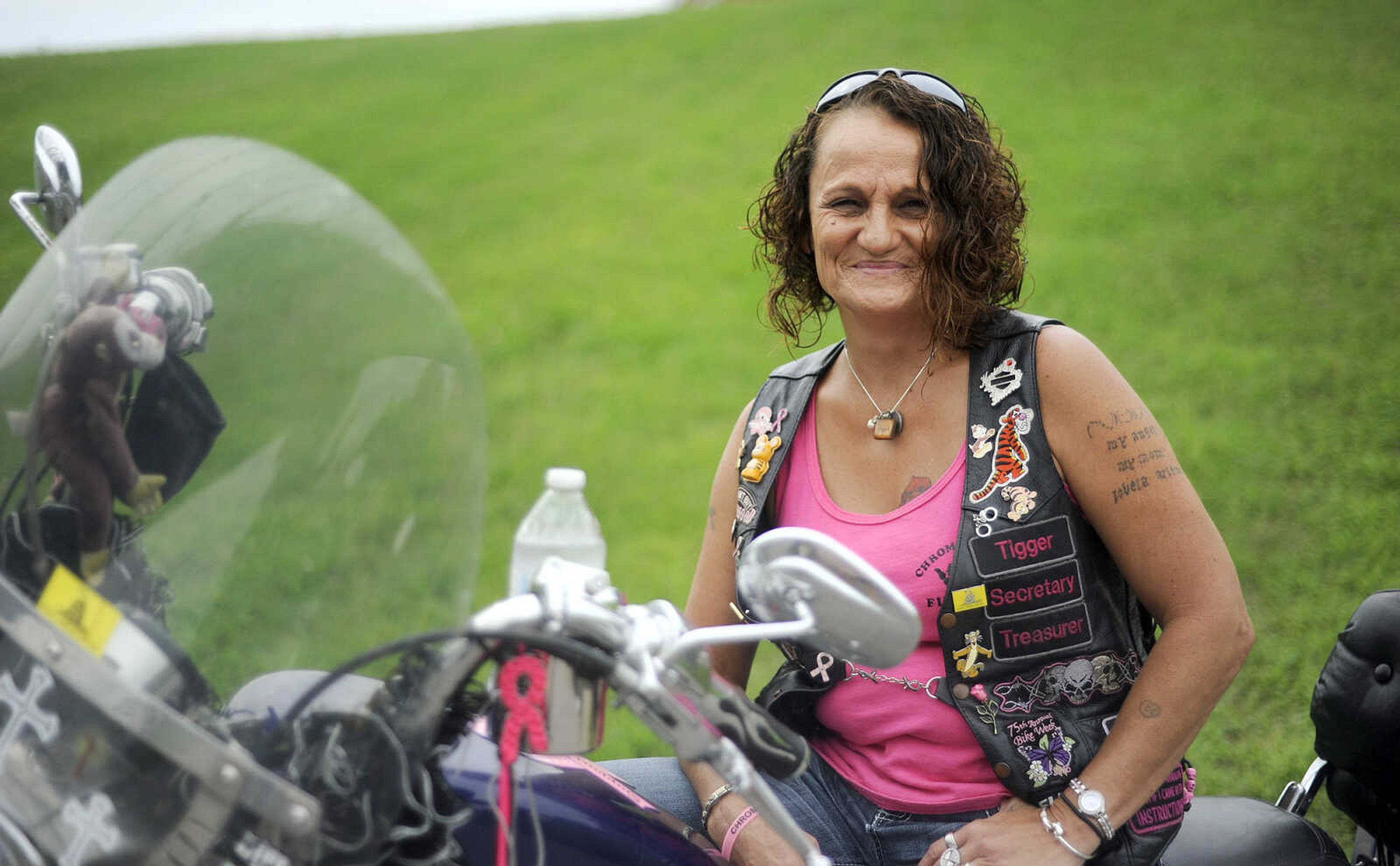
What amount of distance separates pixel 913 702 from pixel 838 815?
21 cm

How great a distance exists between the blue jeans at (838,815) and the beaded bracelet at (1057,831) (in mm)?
102

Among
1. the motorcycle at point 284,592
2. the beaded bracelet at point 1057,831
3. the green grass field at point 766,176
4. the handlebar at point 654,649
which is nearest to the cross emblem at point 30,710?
the motorcycle at point 284,592

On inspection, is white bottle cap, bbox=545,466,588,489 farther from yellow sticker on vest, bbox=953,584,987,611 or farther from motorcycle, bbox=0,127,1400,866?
yellow sticker on vest, bbox=953,584,987,611

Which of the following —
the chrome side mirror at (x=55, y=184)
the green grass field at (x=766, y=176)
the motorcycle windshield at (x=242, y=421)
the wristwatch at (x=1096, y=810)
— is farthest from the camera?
the green grass field at (x=766, y=176)

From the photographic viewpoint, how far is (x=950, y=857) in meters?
1.54

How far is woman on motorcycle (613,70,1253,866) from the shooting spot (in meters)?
1.57

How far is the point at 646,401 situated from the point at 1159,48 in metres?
7.64

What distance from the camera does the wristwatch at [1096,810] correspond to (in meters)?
1.52

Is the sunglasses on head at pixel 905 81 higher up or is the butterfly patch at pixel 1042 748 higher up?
the sunglasses on head at pixel 905 81

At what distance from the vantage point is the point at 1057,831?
153 cm

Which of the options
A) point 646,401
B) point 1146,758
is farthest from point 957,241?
point 646,401

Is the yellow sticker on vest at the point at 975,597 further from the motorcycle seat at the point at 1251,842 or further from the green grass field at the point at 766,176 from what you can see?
the green grass field at the point at 766,176

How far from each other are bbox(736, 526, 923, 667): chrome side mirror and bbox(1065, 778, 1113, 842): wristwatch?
60 centimetres

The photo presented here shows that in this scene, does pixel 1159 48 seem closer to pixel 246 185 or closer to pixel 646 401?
pixel 646 401
